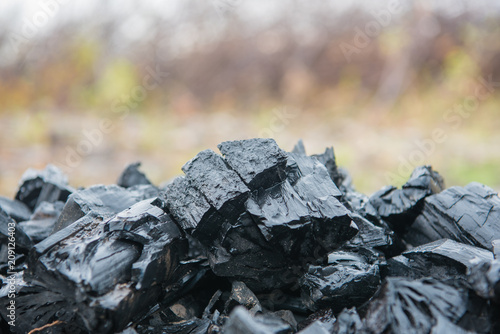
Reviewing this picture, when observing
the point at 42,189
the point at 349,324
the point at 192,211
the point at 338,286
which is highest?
the point at 42,189

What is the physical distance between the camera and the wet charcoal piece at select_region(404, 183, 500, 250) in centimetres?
170

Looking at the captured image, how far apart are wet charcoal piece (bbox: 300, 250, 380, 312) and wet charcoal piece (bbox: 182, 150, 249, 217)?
45 cm

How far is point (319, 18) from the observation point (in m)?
8.76

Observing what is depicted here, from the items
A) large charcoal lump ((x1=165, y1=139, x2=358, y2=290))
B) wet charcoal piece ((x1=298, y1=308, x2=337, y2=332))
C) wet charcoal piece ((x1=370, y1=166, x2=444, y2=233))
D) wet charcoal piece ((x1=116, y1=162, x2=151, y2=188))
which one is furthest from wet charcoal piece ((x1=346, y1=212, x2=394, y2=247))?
wet charcoal piece ((x1=116, y1=162, x2=151, y2=188))

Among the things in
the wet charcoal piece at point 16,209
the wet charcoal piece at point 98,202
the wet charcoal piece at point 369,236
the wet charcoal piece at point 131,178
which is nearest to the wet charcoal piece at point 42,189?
the wet charcoal piece at point 16,209

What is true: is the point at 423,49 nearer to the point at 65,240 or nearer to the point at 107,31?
the point at 107,31

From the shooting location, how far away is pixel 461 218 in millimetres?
1777

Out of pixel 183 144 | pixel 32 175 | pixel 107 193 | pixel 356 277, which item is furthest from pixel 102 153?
pixel 356 277

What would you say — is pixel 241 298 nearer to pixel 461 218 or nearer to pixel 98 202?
pixel 98 202

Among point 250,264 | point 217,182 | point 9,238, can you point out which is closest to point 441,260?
point 250,264

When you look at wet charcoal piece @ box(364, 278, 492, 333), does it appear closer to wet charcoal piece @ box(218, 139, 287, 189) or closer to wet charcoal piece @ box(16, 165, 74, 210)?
wet charcoal piece @ box(218, 139, 287, 189)

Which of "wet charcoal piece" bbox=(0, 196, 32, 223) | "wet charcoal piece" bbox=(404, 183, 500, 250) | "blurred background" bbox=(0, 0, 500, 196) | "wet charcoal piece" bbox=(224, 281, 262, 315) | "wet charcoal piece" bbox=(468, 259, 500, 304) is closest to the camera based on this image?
"wet charcoal piece" bbox=(468, 259, 500, 304)

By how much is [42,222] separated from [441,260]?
2.19 meters

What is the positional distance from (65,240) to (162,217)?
1.29 feet
